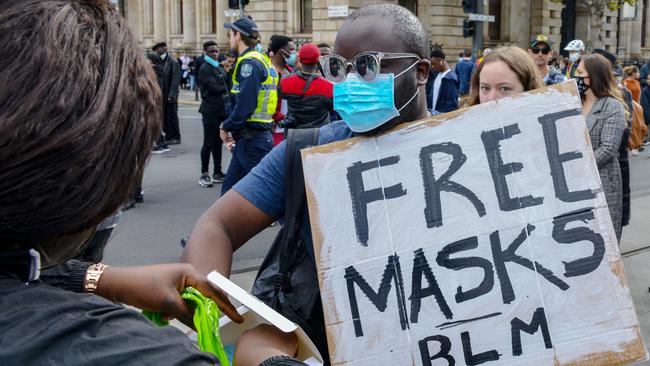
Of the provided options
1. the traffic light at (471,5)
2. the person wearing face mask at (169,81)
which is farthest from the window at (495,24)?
the person wearing face mask at (169,81)

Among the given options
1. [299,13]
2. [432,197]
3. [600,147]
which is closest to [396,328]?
[432,197]

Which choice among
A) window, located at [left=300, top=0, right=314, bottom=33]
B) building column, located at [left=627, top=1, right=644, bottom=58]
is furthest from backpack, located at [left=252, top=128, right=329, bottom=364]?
building column, located at [left=627, top=1, right=644, bottom=58]

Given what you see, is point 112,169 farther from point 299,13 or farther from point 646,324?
point 299,13

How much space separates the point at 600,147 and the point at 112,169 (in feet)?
13.7

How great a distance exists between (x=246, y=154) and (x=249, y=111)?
1.37 ft

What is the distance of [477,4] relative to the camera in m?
17.6

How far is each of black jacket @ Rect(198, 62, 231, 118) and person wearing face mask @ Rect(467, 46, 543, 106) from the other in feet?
22.3

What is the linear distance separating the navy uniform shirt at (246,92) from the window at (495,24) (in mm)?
25177

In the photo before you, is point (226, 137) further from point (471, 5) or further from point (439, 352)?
point (471, 5)

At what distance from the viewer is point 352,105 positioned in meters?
2.12

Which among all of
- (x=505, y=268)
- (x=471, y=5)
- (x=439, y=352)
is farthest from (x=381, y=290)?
(x=471, y=5)

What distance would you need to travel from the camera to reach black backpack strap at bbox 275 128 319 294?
208 cm

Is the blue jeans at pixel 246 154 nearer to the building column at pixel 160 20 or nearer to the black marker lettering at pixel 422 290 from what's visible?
the black marker lettering at pixel 422 290

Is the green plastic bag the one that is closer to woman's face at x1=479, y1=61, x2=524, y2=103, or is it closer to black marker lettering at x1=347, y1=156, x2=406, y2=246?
black marker lettering at x1=347, y1=156, x2=406, y2=246
